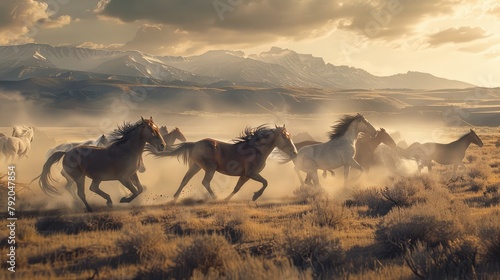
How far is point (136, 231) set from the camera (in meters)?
7.04

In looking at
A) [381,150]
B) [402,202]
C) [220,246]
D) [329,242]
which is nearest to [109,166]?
[220,246]

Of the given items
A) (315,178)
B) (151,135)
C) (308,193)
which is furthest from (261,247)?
(315,178)

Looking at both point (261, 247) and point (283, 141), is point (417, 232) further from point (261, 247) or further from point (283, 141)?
point (283, 141)

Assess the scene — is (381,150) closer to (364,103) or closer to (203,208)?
(203,208)

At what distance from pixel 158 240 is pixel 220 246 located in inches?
57.0

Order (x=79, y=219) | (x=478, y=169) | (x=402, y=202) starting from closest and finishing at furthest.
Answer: (x=79, y=219), (x=402, y=202), (x=478, y=169)

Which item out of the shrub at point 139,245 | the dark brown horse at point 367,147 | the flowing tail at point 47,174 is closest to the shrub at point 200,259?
the shrub at point 139,245

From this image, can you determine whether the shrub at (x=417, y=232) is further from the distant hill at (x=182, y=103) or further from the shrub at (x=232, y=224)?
the distant hill at (x=182, y=103)

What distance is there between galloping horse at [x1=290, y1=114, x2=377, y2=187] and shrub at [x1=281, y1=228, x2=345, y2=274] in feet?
25.4

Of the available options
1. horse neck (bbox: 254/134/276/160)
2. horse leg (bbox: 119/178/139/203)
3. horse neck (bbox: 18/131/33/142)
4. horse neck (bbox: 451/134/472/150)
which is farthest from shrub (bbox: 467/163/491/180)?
horse neck (bbox: 18/131/33/142)

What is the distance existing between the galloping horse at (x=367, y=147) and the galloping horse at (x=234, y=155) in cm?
470

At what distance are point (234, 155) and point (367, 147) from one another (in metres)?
6.41

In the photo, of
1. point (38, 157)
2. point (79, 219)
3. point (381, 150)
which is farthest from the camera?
point (38, 157)

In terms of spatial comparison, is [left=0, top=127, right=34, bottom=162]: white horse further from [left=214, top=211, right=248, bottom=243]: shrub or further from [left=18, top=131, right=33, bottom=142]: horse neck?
[left=214, top=211, right=248, bottom=243]: shrub
